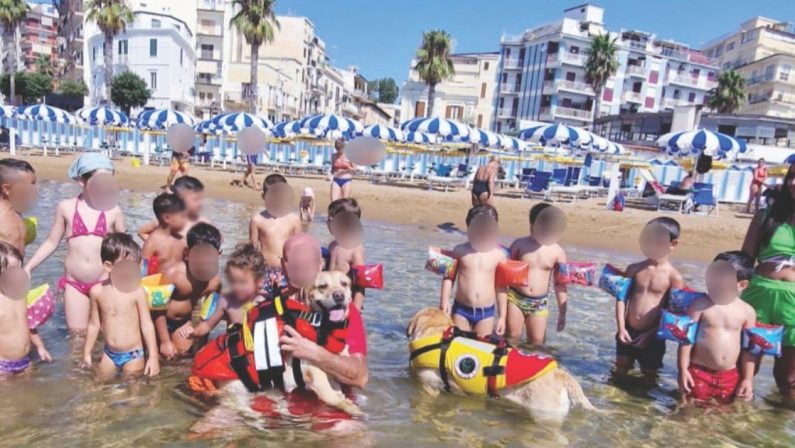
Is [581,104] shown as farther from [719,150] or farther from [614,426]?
[614,426]

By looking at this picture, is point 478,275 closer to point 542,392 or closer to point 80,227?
point 542,392

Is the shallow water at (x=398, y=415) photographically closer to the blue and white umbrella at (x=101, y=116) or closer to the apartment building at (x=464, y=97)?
the blue and white umbrella at (x=101, y=116)

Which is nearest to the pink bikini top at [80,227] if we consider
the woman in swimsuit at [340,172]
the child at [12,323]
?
the child at [12,323]

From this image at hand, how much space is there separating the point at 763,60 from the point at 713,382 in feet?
245

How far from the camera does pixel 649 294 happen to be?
445cm

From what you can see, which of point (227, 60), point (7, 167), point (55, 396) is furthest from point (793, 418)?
point (227, 60)

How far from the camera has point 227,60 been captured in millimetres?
61469

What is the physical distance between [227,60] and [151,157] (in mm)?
39129

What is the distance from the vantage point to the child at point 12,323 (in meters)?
3.66

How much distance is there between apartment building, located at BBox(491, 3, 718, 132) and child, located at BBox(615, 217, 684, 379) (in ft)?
180

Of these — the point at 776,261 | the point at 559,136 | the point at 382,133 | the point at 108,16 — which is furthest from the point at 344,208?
the point at 108,16

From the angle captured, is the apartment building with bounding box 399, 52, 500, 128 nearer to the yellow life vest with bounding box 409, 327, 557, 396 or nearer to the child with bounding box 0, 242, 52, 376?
the yellow life vest with bounding box 409, 327, 557, 396

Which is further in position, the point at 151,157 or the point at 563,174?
the point at 151,157

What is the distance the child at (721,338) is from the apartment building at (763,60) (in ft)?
202
